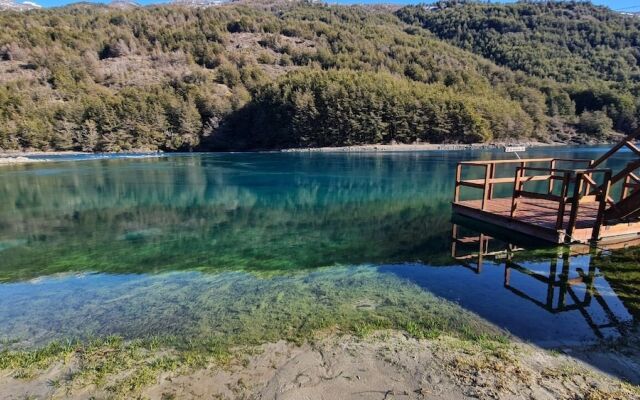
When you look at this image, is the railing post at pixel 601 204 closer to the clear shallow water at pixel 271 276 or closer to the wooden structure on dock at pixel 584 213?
the wooden structure on dock at pixel 584 213

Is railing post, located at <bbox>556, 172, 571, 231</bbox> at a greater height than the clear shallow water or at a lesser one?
greater

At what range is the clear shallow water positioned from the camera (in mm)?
7570

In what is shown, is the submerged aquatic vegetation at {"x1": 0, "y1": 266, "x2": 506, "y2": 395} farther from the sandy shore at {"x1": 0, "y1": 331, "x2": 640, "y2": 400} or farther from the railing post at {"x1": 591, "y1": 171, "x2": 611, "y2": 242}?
the railing post at {"x1": 591, "y1": 171, "x2": 611, "y2": 242}

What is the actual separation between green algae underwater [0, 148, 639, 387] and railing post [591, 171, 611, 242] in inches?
39.8

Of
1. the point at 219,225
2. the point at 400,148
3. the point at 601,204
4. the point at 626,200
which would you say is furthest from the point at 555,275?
the point at 400,148

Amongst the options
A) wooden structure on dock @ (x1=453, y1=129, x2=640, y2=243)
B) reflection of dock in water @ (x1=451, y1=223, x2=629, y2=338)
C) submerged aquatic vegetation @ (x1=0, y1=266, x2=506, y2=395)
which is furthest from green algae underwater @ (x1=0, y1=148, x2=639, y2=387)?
wooden structure on dock @ (x1=453, y1=129, x2=640, y2=243)

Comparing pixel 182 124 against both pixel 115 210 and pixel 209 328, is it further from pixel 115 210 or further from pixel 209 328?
pixel 209 328

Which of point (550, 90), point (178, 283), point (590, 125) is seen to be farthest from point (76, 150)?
point (550, 90)

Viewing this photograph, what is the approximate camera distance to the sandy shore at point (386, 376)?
5035 millimetres

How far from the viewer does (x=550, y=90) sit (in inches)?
5094

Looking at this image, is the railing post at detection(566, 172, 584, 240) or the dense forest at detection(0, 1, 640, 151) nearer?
the railing post at detection(566, 172, 584, 240)

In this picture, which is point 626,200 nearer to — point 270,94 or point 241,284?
point 241,284

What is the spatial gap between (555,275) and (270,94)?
99.5 metres

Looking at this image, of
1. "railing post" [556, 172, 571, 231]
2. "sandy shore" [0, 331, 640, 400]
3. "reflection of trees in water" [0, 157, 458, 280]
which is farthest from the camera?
"reflection of trees in water" [0, 157, 458, 280]
